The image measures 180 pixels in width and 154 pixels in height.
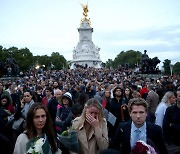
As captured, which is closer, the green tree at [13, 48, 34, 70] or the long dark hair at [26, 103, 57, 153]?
the long dark hair at [26, 103, 57, 153]

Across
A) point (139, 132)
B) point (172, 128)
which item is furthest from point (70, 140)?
point (172, 128)

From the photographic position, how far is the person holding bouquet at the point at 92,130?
166 inches

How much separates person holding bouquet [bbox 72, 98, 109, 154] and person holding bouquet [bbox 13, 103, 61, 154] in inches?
16.1

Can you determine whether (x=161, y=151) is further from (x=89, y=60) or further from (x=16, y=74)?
(x=89, y=60)

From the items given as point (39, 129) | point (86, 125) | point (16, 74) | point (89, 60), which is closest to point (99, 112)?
point (86, 125)

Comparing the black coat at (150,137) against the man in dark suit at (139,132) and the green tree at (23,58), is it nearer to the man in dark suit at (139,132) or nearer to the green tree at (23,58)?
the man in dark suit at (139,132)

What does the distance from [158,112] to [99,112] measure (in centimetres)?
322

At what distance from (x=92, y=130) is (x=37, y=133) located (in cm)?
76

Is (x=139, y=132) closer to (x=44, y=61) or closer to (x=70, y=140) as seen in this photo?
(x=70, y=140)

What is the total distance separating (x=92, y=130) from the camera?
4305 millimetres

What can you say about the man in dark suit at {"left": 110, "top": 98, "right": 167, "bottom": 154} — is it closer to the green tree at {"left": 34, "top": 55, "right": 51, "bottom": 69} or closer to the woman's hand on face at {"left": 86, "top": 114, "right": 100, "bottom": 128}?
the woman's hand on face at {"left": 86, "top": 114, "right": 100, "bottom": 128}

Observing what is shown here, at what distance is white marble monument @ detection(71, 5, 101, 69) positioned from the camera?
9856 centimetres

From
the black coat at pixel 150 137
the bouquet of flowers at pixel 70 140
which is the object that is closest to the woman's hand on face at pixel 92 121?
the bouquet of flowers at pixel 70 140

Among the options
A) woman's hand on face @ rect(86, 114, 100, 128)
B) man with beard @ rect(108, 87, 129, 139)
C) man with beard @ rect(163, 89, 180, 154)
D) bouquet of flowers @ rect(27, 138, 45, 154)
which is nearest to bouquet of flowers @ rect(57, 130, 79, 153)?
woman's hand on face @ rect(86, 114, 100, 128)
